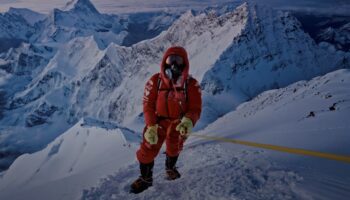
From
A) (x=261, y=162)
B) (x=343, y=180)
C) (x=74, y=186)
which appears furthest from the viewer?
(x=74, y=186)

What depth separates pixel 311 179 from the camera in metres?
5.86

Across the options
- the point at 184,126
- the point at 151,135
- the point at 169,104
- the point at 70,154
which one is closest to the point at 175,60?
the point at 169,104

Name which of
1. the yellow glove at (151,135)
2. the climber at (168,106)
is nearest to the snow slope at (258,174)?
the climber at (168,106)

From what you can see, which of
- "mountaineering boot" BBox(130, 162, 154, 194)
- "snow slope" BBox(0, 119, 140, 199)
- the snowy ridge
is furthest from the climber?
"snow slope" BBox(0, 119, 140, 199)

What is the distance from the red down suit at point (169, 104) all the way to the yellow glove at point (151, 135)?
15 centimetres

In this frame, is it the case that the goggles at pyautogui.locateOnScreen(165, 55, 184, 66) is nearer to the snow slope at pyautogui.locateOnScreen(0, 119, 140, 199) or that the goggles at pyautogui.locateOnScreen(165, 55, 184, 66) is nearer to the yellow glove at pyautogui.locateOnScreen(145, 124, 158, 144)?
the yellow glove at pyautogui.locateOnScreen(145, 124, 158, 144)

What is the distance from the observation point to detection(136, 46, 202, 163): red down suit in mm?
7152

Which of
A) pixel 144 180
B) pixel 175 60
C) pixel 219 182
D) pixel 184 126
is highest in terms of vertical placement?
pixel 175 60

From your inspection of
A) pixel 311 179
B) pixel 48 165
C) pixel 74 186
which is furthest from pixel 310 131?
pixel 48 165

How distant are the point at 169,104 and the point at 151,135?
0.66 meters

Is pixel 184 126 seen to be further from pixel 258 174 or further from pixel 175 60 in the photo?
pixel 258 174

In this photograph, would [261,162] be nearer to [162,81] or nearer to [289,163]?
[289,163]

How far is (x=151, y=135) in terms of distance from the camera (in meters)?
6.94

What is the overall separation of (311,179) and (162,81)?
3.05 m
